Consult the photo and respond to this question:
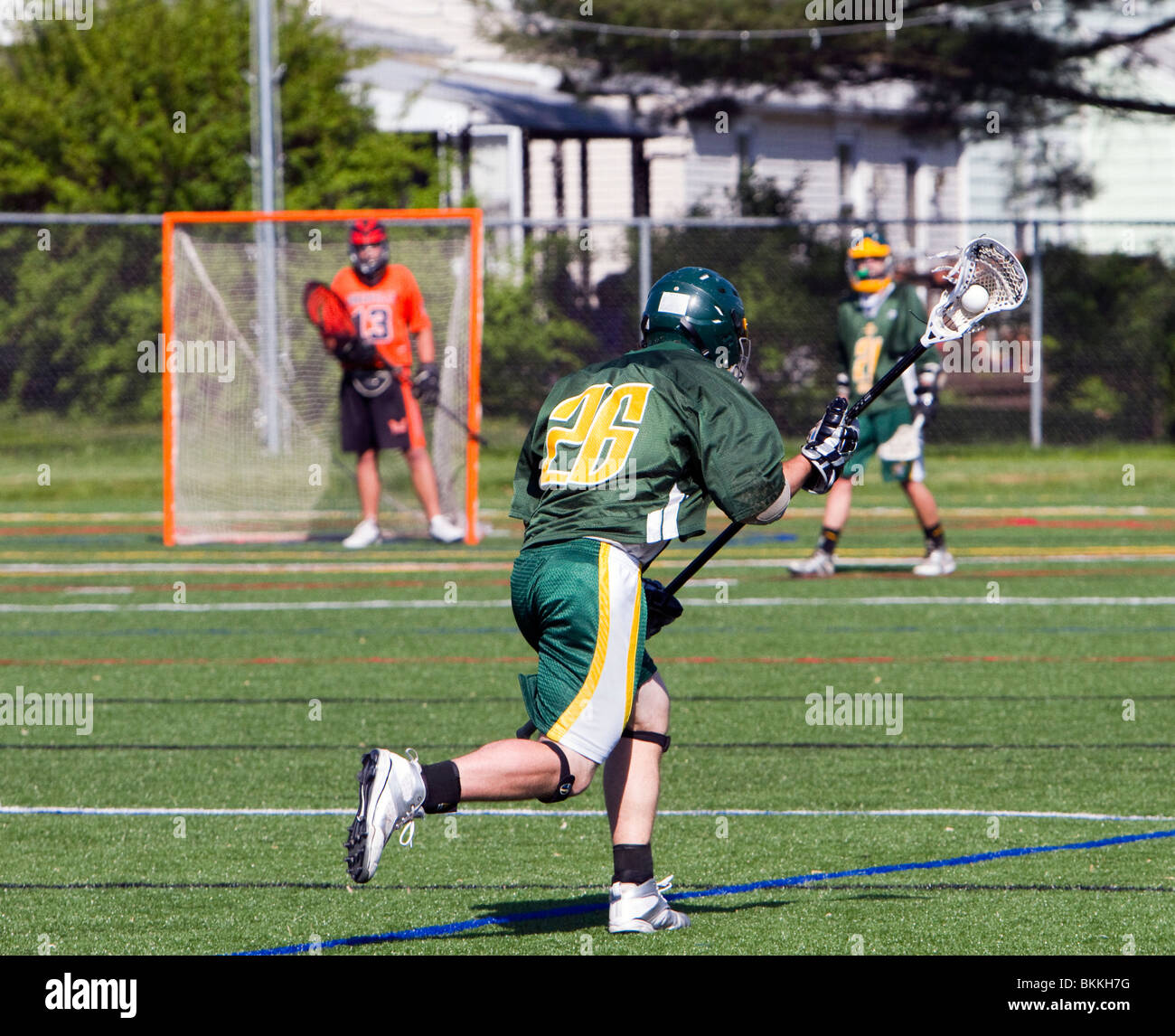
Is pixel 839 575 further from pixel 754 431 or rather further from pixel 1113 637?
pixel 754 431

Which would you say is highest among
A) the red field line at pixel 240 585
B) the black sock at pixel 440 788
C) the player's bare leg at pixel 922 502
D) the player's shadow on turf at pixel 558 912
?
the black sock at pixel 440 788

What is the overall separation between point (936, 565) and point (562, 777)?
26.4ft

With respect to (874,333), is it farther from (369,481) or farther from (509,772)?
(509,772)

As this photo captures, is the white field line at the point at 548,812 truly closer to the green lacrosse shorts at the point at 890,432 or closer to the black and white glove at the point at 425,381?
the green lacrosse shorts at the point at 890,432

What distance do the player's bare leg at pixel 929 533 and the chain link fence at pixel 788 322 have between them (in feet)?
23.6

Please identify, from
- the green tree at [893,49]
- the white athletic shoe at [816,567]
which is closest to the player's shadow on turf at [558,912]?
the white athletic shoe at [816,567]

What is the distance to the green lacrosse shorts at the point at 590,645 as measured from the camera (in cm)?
448

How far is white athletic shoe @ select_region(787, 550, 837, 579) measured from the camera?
12.0 m

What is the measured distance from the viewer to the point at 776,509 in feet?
15.4

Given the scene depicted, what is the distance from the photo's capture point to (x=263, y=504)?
47.9ft

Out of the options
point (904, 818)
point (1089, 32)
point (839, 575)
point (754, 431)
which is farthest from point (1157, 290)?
point (754, 431)

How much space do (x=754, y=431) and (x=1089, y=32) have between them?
815 inches

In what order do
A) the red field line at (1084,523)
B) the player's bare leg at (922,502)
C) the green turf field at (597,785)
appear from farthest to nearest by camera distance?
the red field line at (1084,523)
the player's bare leg at (922,502)
the green turf field at (597,785)

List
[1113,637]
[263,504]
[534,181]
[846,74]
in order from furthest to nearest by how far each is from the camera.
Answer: [534,181] < [846,74] < [263,504] < [1113,637]
